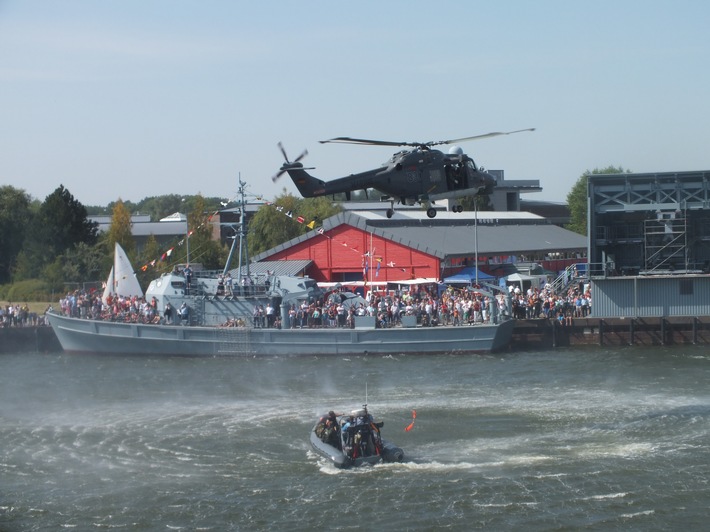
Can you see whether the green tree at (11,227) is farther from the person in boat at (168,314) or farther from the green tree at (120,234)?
the person in boat at (168,314)

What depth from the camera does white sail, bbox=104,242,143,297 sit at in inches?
1869

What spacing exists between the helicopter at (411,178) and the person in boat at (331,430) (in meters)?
5.08

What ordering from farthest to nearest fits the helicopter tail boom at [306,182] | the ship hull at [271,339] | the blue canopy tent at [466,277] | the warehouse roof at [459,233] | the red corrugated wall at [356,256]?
the warehouse roof at [459,233], the red corrugated wall at [356,256], the blue canopy tent at [466,277], the ship hull at [271,339], the helicopter tail boom at [306,182]

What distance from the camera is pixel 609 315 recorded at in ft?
149

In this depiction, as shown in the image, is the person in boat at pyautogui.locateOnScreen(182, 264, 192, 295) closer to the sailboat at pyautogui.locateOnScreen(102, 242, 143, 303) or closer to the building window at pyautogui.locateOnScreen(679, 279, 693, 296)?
the sailboat at pyautogui.locateOnScreen(102, 242, 143, 303)

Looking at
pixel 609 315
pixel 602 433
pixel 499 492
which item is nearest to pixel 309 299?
pixel 609 315

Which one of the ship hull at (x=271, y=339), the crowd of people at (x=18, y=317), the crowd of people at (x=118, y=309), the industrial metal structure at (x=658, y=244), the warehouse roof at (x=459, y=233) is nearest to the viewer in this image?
the ship hull at (x=271, y=339)

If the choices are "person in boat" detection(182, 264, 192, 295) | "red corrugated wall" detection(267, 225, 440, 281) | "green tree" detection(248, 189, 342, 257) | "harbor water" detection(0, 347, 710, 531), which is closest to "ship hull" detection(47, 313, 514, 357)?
"person in boat" detection(182, 264, 192, 295)

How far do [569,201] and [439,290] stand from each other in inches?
2020

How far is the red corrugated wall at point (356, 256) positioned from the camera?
55.4 meters

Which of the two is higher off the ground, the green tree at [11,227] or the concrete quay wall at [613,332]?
the green tree at [11,227]

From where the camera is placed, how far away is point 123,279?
48312 mm

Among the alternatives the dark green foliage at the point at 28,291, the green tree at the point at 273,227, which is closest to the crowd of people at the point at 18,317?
the dark green foliage at the point at 28,291

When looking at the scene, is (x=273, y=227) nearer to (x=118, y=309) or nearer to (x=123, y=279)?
(x=123, y=279)
